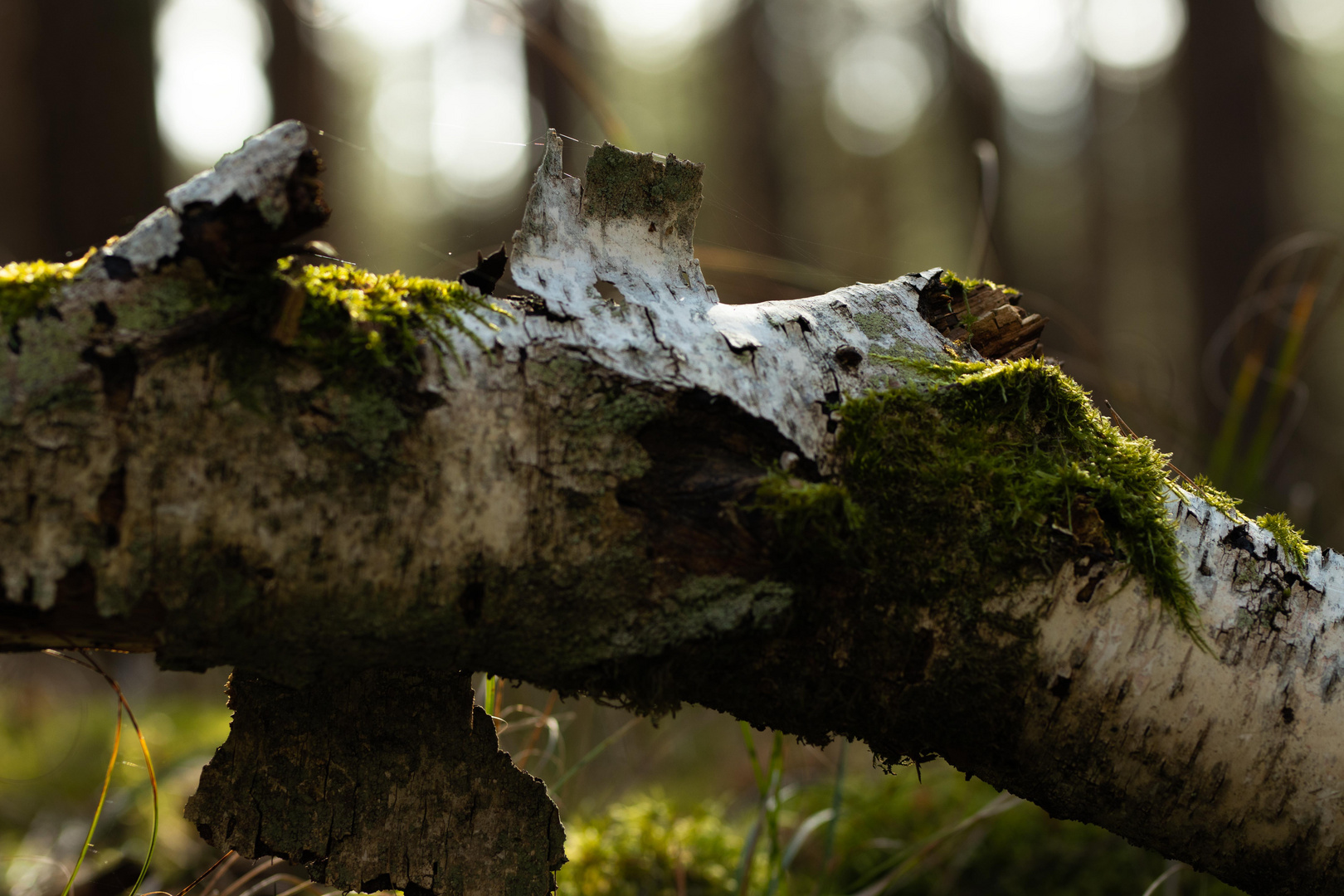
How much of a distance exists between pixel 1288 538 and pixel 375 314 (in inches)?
58.8

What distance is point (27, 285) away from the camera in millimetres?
899

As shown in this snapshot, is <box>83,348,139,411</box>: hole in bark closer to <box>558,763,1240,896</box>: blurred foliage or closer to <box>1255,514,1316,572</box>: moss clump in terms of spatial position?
<box>1255,514,1316,572</box>: moss clump

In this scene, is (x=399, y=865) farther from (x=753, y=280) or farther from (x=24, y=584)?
(x=753, y=280)

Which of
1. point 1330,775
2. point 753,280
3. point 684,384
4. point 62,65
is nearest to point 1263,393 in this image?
point 753,280

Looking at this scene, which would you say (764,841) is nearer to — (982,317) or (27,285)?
(982,317)

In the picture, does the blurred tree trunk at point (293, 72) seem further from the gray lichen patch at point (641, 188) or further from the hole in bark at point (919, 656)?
the hole in bark at point (919, 656)

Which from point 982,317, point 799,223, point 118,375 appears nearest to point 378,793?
point 118,375

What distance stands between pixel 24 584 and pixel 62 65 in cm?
825

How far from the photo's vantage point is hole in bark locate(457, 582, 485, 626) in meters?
0.98

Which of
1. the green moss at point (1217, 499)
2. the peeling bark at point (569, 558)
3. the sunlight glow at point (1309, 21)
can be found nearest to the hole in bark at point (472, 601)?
the peeling bark at point (569, 558)

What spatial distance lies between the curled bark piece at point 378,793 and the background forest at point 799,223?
1.12ft

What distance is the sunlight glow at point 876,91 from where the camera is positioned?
1548 cm

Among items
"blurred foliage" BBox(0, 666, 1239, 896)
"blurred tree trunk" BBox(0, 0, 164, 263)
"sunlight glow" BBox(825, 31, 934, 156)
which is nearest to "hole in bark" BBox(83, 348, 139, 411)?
"blurred foliage" BBox(0, 666, 1239, 896)

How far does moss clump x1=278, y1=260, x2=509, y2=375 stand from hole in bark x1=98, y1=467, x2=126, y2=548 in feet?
0.81
